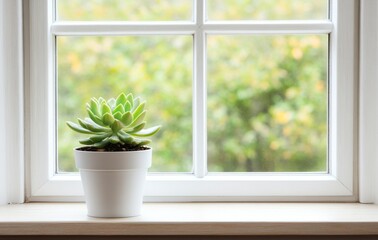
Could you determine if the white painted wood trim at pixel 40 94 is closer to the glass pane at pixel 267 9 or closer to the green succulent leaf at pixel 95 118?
the green succulent leaf at pixel 95 118

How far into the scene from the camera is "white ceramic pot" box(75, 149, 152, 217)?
134 centimetres

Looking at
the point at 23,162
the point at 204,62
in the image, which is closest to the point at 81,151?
the point at 23,162

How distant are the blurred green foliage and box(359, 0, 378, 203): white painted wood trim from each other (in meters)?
0.12

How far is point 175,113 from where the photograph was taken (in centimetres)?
162

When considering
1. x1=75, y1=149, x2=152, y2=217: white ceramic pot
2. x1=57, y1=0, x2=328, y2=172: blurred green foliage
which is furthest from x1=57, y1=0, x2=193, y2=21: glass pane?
x1=75, y1=149, x2=152, y2=217: white ceramic pot

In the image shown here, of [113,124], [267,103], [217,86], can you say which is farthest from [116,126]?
[267,103]

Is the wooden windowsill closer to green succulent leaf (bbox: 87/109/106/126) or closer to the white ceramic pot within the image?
the white ceramic pot

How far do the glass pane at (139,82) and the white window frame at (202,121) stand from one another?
6 cm

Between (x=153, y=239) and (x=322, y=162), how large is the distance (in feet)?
1.67

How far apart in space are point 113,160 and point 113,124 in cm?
8

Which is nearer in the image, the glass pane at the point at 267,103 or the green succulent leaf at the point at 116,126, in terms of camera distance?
the green succulent leaf at the point at 116,126

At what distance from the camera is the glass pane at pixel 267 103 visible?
1.62 meters

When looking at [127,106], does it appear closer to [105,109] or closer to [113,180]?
[105,109]

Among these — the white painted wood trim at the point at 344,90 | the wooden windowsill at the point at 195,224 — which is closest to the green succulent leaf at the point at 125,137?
the wooden windowsill at the point at 195,224
